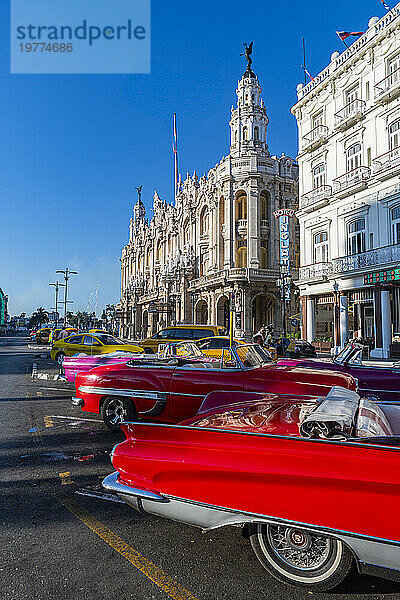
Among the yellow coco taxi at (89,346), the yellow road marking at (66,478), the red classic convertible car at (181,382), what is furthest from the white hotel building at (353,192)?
the yellow road marking at (66,478)

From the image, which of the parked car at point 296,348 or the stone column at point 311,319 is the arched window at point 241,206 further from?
the parked car at point 296,348

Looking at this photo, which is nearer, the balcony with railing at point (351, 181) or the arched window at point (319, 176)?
the balcony with railing at point (351, 181)

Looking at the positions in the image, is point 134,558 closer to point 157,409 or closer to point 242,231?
point 157,409

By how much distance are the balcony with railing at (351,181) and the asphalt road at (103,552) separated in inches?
866

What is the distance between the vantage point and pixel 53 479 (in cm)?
491

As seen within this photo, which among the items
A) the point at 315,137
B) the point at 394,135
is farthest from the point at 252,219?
the point at 394,135

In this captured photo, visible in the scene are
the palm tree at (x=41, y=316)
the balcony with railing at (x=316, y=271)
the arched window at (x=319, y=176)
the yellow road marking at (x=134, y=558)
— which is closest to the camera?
the yellow road marking at (x=134, y=558)

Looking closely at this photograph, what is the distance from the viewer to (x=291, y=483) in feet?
9.04

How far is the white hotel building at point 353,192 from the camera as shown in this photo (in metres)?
21.6

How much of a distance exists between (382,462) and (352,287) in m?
22.5

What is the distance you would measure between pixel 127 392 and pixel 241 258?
118 ft

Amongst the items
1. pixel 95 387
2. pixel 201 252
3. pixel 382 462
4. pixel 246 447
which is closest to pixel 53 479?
pixel 95 387

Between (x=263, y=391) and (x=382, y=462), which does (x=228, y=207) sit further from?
(x=382, y=462)

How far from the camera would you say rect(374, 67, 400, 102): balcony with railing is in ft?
69.5
